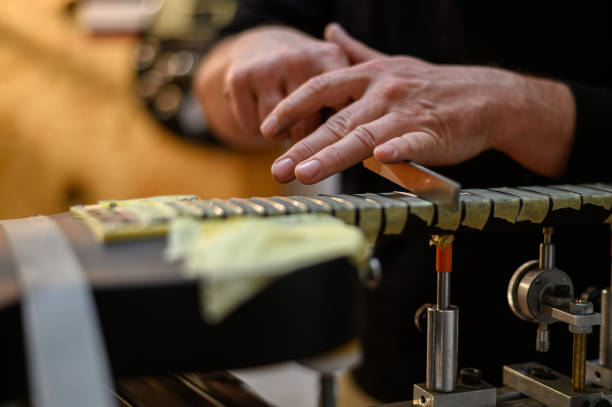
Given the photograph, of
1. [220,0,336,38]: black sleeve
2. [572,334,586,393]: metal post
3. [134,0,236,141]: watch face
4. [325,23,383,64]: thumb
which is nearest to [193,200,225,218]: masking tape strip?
[572,334,586,393]: metal post

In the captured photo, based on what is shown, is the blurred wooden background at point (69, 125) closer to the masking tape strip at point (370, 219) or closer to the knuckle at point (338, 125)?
the knuckle at point (338, 125)

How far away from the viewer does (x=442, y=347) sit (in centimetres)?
51

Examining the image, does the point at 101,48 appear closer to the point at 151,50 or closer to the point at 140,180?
the point at 151,50

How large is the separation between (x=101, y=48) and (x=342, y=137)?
6.71ft

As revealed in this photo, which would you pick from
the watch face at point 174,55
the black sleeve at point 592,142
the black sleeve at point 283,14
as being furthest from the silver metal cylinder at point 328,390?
the watch face at point 174,55

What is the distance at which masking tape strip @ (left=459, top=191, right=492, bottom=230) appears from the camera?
0.50 meters

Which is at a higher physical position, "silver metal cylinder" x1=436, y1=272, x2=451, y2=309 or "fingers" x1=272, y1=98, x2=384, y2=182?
"fingers" x1=272, y1=98, x2=384, y2=182

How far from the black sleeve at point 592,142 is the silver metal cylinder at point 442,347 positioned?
13.3 inches

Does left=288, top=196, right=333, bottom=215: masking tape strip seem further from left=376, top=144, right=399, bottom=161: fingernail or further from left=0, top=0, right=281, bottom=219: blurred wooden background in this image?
left=0, top=0, right=281, bottom=219: blurred wooden background

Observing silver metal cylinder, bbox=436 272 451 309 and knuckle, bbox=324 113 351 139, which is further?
knuckle, bbox=324 113 351 139

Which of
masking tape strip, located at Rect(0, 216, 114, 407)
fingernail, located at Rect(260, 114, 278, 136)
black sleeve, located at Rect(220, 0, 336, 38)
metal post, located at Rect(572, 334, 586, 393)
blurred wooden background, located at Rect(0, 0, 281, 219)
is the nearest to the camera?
masking tape strip, located at Rect(0, 216, 114, 407)

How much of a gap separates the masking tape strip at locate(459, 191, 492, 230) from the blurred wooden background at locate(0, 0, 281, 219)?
2.18 meters

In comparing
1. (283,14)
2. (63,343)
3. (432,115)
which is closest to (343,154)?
(432,115)

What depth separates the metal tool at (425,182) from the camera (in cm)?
47
